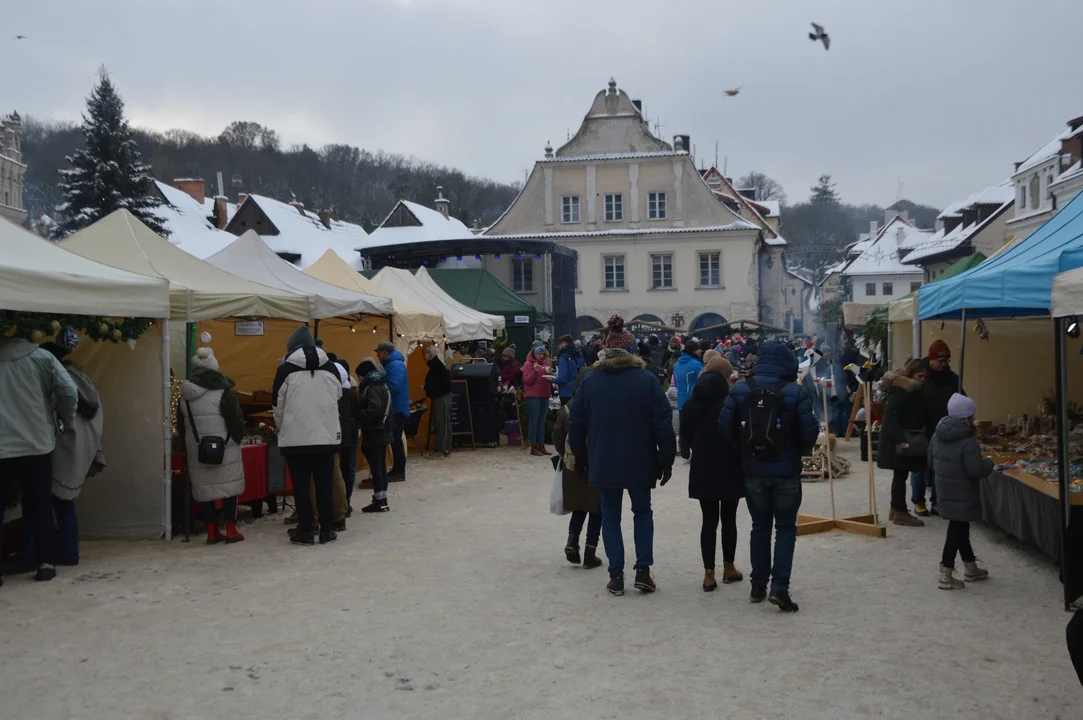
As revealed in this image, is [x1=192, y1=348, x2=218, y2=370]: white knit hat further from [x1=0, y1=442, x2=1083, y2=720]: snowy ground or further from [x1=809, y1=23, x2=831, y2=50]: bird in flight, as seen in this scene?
[x1=809, y1=23, x2=831, y2=50]: bird in flight

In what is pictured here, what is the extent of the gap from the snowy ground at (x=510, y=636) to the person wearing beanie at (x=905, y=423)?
833 mm

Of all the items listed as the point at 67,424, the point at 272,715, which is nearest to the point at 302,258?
the point at 67,424

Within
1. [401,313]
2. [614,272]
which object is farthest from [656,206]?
[401,313]

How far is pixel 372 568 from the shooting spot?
23.4ft

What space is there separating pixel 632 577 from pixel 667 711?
8.43 ft

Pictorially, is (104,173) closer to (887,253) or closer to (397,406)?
(397,406)

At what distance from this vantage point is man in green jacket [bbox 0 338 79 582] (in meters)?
6.43

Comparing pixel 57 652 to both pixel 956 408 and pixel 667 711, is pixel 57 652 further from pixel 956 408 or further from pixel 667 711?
pixel 956 408

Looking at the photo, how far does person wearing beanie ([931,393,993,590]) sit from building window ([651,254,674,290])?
1407 inches

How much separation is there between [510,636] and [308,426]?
10.3ft

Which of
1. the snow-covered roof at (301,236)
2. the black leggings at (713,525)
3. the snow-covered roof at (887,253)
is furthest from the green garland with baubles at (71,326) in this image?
the snow-covered roof at (887,253)

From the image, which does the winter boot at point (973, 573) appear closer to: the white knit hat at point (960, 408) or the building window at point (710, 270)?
the white knit hat at point (960, 408)

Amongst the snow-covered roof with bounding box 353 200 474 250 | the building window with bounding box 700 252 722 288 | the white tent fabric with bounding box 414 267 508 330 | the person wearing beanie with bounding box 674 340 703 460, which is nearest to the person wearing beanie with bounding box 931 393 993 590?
the person wearing beanie with bounding box 674 340 703 460

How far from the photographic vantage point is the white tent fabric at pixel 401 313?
46.4 feet
